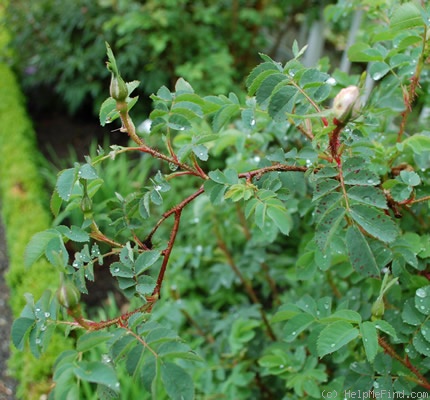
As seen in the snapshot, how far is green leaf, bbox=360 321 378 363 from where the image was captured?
2.56ft

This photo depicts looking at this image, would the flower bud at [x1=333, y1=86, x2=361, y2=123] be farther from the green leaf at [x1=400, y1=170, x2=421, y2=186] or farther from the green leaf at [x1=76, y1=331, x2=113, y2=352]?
the green leaf at [x1=76, y1=331, x2=113, y2=352]

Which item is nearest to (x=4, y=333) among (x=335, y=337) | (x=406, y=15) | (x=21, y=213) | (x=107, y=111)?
(x=21, y=213)

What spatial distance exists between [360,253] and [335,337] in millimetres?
148

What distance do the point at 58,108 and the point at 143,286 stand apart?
4.19m

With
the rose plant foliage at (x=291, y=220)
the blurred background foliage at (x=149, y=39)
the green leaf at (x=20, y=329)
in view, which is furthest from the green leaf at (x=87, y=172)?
the blurred background foliage at (x=149, y=39)

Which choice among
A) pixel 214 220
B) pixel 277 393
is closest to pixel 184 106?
pixel 214 220

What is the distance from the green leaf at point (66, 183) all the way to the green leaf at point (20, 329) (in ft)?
0.66

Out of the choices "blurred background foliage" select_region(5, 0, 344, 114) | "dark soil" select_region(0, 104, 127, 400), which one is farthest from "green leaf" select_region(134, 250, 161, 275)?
"blurred background foliage" select_region(5, 0, 344, 114)

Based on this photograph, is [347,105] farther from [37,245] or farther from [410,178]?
[37,245]

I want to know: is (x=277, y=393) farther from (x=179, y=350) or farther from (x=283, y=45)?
(x=283, y=45)

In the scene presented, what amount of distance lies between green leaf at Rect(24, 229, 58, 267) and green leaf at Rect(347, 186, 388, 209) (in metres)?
0.50

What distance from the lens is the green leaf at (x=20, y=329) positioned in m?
0.77

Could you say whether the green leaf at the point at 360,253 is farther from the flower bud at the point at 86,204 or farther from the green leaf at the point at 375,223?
the flower bud at the point at 86,204

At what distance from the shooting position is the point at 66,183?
81cm
